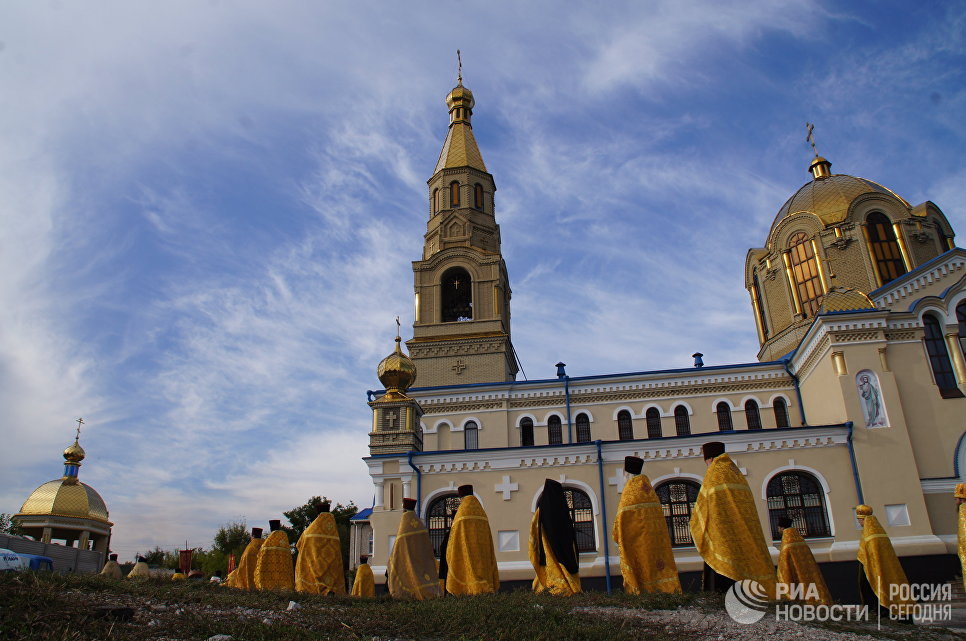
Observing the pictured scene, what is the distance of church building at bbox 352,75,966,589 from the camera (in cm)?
1805

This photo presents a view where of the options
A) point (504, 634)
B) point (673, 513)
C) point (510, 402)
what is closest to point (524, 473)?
point (673, 513)

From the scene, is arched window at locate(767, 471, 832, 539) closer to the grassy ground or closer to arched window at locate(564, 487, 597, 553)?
arched window at locate(564, 487, 597, 553)

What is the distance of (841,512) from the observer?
17703mm

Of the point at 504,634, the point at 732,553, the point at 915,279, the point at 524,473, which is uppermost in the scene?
the point at 915,279

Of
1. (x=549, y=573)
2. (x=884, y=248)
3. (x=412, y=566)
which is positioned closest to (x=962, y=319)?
(x=884, y=248)

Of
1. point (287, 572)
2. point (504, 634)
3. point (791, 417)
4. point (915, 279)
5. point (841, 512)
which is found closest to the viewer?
point (504, 634)

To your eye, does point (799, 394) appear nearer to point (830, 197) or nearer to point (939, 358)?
point (939, 358)

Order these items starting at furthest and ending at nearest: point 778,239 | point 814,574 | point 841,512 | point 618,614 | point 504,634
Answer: point 778,239, point 841,512, point 814,574, point 618,614, point 504,634

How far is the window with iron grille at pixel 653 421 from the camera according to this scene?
24.6m

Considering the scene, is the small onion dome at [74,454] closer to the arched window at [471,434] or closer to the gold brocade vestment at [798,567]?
the arched window at [471,434]

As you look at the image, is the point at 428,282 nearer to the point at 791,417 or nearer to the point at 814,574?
the point at 791,417

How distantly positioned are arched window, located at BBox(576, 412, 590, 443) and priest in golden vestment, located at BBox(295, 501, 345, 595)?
42.3 feet

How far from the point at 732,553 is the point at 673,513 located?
32.7 ft

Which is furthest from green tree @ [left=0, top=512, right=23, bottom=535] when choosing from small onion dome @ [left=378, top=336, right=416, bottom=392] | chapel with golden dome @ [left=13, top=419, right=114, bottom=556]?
small onion dome @ [left=378, top=336, right=416, bottom=392]
